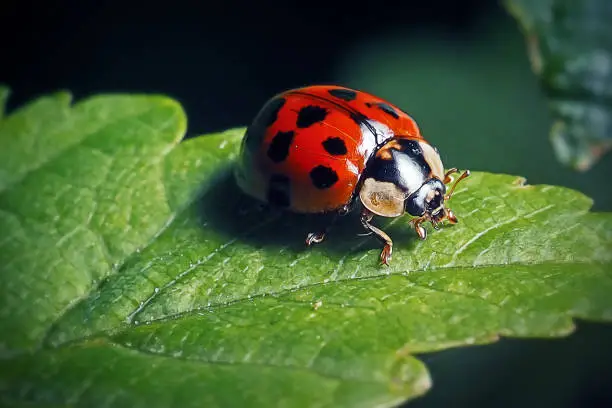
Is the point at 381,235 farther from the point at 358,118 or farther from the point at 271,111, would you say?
the point at 271,111

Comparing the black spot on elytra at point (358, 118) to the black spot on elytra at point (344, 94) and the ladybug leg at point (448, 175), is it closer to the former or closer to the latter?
the black spot on elytra at point (344, 94)

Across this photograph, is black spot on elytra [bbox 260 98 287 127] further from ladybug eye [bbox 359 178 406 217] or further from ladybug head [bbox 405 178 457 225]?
ladybug head [bbox 405 178 457 225]

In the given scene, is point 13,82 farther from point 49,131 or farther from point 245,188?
point 245,188

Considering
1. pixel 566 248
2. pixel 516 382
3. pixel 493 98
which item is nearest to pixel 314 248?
pixel 566 248

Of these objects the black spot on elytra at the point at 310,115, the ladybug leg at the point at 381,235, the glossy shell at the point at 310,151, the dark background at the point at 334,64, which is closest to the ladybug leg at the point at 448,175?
the glossy shell at the point at 310,151

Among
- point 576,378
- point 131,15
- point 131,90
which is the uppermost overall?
point 131,15

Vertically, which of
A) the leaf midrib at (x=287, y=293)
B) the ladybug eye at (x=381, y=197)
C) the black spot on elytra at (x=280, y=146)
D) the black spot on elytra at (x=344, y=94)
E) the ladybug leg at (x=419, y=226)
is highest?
the black spot on elytra at (x=344, y=94)
